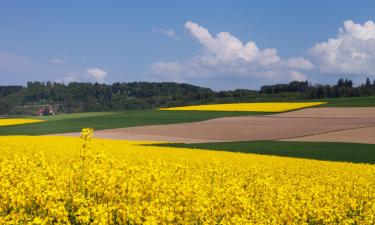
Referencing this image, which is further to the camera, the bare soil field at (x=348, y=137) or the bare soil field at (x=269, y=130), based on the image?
the bare soil field at (x=269, y=130)

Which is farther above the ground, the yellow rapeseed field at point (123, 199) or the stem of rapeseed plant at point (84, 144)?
the stem of rapeseed plant at point (84, 144)

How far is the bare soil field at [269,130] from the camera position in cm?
4934

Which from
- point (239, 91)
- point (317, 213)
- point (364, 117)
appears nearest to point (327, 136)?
point (364, 117)

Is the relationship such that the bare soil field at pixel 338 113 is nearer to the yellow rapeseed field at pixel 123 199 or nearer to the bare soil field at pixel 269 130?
the bare soil field at pixel 269 130

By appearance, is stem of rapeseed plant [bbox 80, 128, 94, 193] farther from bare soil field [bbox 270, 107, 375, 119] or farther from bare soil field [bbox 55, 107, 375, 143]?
bare soil field [bbox 270, 107, 375, 119]

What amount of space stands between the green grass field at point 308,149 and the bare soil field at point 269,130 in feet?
12.8

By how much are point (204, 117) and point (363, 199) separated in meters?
A: 66.2

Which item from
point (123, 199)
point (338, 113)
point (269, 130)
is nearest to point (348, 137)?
point (269, 130)

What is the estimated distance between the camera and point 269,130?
55875 mm

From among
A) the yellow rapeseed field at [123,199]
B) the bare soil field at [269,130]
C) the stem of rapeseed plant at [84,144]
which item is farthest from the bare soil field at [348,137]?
the stem of rapeseed plant at [84,144]

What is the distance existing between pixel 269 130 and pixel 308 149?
56.3 feet

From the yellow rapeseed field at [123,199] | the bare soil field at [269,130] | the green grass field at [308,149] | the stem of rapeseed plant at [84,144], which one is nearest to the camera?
the yellow rapeseed field at [123,199]

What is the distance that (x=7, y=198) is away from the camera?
6.84 metres

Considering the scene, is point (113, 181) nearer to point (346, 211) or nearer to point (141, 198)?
point (141, 198)
